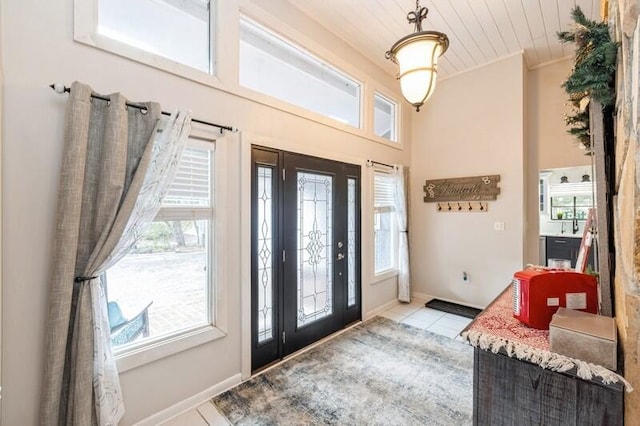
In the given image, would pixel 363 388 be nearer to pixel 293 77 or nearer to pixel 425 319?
pixel 425 319

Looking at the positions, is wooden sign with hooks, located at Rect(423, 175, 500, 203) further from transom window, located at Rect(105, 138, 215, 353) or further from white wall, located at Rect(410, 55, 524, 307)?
transom window, located at Rect(105, 138, 215, 353)

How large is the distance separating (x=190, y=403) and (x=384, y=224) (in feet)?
10.2

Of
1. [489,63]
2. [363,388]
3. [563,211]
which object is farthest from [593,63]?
[563,211]

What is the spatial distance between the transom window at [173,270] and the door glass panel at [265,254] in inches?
18.1

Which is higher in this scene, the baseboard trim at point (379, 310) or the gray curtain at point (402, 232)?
the gray curtain at point (402, 232)

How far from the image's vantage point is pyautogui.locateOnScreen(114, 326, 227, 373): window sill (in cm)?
176

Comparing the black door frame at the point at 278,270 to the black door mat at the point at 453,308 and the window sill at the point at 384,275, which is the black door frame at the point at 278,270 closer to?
the window sill at the point at 384,275

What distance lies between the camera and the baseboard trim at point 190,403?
73.8 inches

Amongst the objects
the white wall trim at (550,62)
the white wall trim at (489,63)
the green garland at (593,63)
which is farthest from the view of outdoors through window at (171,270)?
the white wall trim at (550,62)

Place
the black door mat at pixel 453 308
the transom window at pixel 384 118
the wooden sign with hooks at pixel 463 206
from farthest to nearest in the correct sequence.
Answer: the transom window at pixel 384 118 → the wooden sign with hooks at pixel 463 206 → the black door mat at pixel 453 308

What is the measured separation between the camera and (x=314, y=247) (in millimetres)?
3014

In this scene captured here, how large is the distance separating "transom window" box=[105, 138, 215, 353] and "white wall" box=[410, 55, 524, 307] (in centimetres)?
341

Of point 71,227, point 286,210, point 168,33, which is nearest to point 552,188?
point 286,210

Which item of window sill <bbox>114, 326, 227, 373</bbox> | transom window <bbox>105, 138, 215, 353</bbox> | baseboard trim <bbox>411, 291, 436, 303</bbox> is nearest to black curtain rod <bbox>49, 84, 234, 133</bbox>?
transom window <bbox>105, 138, 215, 353</bbox>
